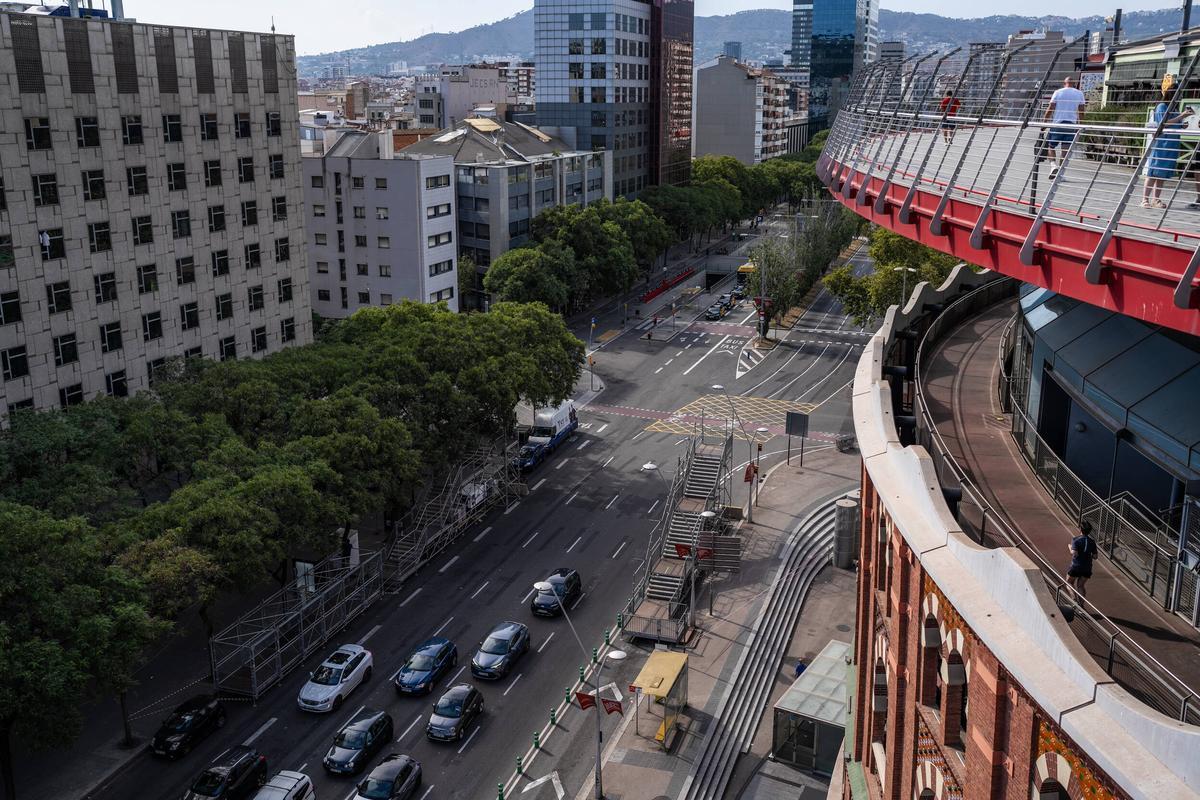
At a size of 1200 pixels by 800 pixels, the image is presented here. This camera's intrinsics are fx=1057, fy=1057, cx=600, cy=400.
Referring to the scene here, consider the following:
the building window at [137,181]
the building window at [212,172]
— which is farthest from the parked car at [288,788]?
the building window at [212,172]

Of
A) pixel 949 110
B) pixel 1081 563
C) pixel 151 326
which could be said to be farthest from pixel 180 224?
pixel 1081 563

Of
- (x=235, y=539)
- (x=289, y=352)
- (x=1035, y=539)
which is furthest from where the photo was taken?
(x=289, y=352)

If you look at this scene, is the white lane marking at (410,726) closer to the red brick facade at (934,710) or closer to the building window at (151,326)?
the red brick facade at (934,710)

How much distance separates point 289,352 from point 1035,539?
43112 millimetres

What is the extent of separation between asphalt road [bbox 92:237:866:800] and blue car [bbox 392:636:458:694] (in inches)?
20.0

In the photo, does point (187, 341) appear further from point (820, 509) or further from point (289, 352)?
point (820, 509)

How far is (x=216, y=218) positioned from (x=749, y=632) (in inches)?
1435

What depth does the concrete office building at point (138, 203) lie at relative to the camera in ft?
155

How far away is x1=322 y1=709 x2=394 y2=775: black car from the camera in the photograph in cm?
3662

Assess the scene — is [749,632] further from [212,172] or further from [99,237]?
[212,172]

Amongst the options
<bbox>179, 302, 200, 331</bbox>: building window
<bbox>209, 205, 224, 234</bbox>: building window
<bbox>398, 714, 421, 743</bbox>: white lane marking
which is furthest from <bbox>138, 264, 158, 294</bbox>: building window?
<bbox>398, 714, 421, 743</bbox>: white lane marking

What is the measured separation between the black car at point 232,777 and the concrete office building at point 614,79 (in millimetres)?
98279

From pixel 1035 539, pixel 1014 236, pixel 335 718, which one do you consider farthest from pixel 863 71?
pixel 335 718

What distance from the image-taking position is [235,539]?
37.1 metres
